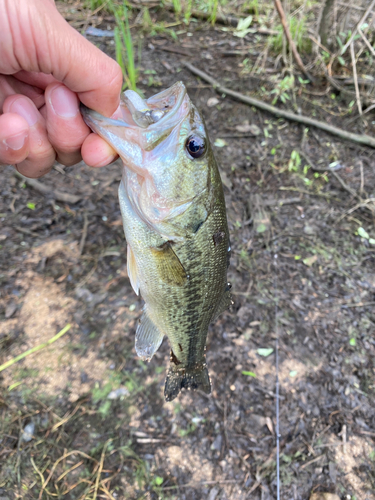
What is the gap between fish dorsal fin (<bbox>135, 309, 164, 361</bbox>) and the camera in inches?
67.8

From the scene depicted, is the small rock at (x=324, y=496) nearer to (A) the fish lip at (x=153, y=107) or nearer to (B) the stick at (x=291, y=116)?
(A) the fish lip at (x=153, y=107)

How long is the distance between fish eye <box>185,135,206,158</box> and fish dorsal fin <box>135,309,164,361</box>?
93cm

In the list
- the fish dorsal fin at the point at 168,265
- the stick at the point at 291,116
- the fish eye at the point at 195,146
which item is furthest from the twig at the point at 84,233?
the stick at the point at 291,116

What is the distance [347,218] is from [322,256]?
80cm

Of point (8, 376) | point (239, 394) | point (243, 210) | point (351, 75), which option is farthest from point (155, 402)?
point (351, 75)

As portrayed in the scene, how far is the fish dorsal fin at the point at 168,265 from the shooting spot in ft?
4.76

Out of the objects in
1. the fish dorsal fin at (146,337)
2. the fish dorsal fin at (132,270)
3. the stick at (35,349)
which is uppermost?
the fish dorsal fin at (132,270)

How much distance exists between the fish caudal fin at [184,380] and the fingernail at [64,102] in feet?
5.00

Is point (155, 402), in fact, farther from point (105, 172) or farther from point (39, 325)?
point (105, 172)

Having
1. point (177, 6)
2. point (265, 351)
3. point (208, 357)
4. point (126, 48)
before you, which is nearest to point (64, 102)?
point (208, 357)

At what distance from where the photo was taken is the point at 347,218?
3939mm

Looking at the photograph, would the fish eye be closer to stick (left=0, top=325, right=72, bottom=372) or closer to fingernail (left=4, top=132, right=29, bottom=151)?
fingernail (left=4, top=132, right=29, bottom=151)

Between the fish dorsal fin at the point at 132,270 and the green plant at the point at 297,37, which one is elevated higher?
the green plant at the point at 297,37

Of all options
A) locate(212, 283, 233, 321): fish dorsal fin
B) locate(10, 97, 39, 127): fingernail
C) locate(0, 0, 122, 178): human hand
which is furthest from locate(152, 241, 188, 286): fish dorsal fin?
locate(10, 97, 39, 127): fingernail
